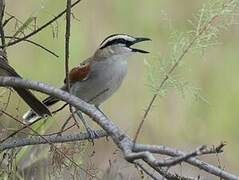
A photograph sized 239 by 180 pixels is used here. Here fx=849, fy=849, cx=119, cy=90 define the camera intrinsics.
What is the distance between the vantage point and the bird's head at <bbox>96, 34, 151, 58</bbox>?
2.85 metres

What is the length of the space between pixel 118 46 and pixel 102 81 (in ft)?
0.44

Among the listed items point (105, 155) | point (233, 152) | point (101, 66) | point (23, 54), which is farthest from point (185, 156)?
point (23, 54)

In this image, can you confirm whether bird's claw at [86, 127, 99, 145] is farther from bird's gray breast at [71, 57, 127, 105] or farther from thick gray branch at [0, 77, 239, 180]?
thick gray branch at [0, 77, 239, 180]

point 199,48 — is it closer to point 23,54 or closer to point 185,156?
point 185,156

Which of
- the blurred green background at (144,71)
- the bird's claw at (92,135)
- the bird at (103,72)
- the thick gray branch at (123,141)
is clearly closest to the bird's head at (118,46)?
the bird at (103,72)

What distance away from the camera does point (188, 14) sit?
230 inches

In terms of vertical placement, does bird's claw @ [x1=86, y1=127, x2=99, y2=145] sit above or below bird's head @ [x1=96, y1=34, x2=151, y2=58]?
below

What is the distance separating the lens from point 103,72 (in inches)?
116

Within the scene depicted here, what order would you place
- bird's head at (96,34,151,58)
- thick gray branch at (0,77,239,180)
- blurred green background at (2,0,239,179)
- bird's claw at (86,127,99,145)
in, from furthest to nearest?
1. blurred green background at (2,0,239,179)
2. bird's head at (96,34,151,58)
3. bird's claw at (86,127,99,145)
4. thick gray branch at (0,77,239,180)

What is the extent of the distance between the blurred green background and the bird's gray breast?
182cm

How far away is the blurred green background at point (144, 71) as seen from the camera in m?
5.12

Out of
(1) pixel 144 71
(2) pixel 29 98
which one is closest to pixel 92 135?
(2) pixel 29 98

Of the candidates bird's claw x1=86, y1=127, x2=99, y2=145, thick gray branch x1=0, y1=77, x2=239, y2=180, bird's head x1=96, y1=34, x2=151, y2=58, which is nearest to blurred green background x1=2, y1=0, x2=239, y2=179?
bird's head x1=96, y1=34, x2=151, y2=58

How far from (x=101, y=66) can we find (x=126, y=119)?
2.26m
